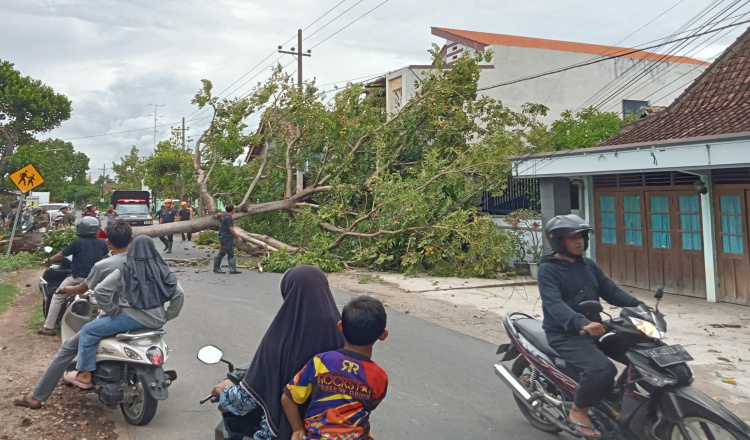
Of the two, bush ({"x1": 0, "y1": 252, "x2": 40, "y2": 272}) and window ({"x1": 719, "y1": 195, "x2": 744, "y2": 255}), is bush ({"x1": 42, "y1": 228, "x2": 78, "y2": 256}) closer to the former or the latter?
bush ({"x1": 0, "y1": 252, "x2": 40, "y2": 272})

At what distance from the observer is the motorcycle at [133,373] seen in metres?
4.29

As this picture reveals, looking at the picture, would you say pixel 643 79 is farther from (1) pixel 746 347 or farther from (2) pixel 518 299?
(1) pixel 746 347

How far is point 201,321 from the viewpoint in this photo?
8352 millimetres

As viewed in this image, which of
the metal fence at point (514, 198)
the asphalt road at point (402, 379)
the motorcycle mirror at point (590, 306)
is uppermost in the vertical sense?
the metal fence at point (514, 198)

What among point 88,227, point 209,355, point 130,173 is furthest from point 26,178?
point 130,173

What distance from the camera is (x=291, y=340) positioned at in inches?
102

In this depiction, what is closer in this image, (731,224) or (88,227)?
(88,227)

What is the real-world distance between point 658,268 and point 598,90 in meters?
19.9

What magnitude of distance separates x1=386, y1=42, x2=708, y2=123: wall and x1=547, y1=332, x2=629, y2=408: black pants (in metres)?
22.2

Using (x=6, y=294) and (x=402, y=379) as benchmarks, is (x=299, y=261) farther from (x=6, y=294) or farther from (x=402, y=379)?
(x=402, y=379)

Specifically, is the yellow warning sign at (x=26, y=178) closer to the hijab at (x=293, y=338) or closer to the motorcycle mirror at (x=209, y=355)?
the motorcycle mirror at (x=209, y=355)

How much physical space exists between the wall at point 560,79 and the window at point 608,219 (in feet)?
46.7

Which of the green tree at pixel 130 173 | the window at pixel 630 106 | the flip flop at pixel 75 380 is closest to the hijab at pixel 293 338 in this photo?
the flip flop at pixel 75 380

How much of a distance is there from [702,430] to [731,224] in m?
7.99
